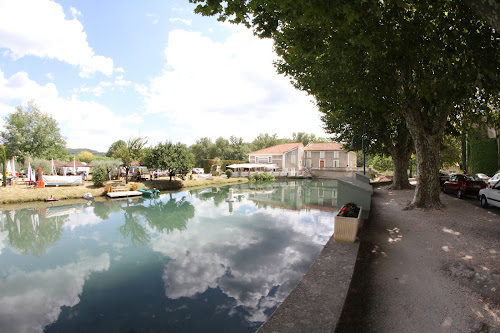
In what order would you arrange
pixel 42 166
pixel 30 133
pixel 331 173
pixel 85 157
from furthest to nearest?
1. pixel 85 157
2. pixel 331 173
3. pixel 30 133
4. pixel 42 166

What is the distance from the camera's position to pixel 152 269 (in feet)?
25.7

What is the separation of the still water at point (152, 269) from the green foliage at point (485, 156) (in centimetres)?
2478

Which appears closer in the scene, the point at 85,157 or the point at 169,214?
the point at 169,214

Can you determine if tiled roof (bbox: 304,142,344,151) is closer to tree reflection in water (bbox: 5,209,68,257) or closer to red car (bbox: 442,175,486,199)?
red car (bbox: 442,175,486,199)

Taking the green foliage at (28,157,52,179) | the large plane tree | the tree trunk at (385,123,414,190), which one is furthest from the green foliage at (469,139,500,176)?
the green foliage at (28,157,52,179)

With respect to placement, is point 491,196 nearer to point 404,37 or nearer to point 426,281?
point 404,37

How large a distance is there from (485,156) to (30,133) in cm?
5697

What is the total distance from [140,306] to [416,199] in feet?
39.6

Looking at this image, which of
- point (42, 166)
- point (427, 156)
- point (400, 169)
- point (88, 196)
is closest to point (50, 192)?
point (88, 196)

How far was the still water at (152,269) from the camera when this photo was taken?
5316mm

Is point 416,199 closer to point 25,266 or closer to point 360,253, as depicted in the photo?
point 360,253

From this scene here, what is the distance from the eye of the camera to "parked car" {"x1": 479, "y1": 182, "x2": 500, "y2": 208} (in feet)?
35.4

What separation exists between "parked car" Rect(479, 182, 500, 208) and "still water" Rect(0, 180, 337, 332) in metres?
6.90

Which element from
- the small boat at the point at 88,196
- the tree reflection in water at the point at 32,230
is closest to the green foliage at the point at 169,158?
the small boat at the point at 88,196
